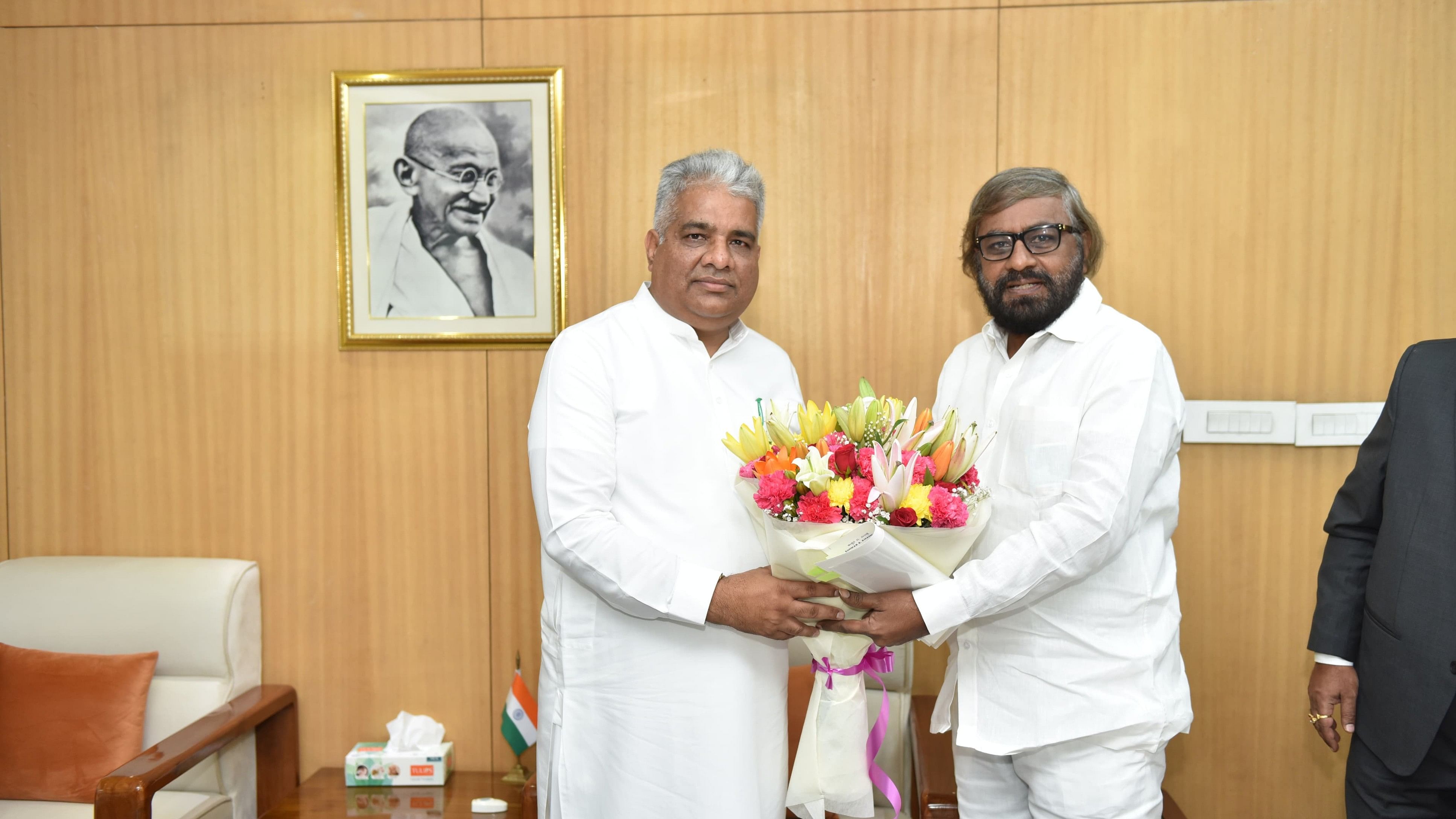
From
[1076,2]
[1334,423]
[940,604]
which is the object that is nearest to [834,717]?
[940,604]

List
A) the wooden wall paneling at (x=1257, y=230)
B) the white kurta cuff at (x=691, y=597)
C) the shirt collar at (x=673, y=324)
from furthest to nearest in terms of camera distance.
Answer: the wooden wall paneling at (x=1257, y=230), the shirt collar at (x=673, y=324), the white kurta cuff at (x=691, y=597)

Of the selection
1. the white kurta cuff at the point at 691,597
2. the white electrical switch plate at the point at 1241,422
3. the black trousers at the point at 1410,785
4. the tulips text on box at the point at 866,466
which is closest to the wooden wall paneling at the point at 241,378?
the white kurta cuff at the point at 691,597

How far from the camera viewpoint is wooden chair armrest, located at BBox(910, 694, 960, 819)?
199 centimetres

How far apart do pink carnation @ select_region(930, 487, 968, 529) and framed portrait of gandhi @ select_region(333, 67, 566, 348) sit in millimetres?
1563

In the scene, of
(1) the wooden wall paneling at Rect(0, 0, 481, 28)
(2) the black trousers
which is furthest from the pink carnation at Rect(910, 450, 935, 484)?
(1) the wooden wall paneling at Rect(0, 0, 481, 28)

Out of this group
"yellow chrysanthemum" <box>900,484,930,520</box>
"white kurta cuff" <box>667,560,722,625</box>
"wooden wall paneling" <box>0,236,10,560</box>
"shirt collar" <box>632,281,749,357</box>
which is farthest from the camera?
"wooden wall paneling" <box>0,236,10,560</box>

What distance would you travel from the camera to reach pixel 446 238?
2.75 m

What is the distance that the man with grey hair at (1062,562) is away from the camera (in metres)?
1.69

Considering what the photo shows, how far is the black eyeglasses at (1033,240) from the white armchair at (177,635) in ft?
7.78

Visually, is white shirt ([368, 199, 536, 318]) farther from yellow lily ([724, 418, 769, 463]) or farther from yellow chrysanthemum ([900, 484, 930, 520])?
yellow chrysanthemum ([900, 484, 930, 520])

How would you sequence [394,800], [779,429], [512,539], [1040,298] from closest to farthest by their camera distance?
[779,429] → [1040,298] → [394,800] → [512,539]

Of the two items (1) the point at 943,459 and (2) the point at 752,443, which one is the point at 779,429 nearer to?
(2) the point at 752,443

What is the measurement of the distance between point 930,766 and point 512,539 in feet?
4.63

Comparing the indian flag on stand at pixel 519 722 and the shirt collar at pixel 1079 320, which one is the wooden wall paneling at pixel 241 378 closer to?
the indian flag on stand at pixel 519 722
